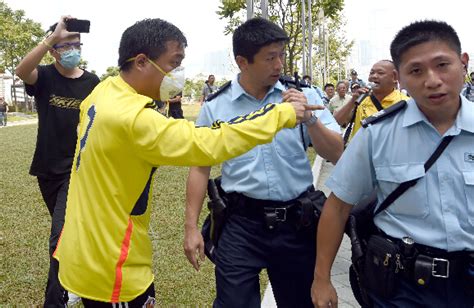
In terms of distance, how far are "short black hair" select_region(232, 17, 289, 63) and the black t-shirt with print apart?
1550 mm

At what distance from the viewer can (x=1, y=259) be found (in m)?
5.32

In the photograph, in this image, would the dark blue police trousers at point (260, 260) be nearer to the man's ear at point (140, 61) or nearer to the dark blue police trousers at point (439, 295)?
the dark blue police trousers at point (439, 295)

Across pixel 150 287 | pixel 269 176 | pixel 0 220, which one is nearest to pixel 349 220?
pixel 269 176

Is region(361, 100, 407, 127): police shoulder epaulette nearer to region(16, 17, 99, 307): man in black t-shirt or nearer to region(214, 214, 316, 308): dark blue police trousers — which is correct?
region(214, 214, 316, 308): dark blue police trousers

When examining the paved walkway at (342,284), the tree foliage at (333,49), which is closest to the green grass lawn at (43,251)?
the paved walkway at (342,284)

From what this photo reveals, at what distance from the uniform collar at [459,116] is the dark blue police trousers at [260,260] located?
2.98 ft

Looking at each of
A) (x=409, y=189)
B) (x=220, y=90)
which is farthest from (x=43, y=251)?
(x=409, y=189)

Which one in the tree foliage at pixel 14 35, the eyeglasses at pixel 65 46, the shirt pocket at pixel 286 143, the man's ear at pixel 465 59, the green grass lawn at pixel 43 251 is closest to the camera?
the man's ear at pixel 465 59

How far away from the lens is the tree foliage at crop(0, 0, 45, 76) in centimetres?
4203

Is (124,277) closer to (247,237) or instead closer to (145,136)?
(145,136)

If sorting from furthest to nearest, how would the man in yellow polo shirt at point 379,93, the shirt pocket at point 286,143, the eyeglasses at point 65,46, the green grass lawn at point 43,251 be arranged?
the man in yellow polo shirt at point 379,93 → the green grass lawn at point 43,251 → the eyeglasses at point 65,46 → the shirt pocket at point 286,143

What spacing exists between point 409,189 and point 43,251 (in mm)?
4469

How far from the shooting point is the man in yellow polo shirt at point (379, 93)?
16.6 ft

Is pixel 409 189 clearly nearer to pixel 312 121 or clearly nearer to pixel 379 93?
pixel 312 121
